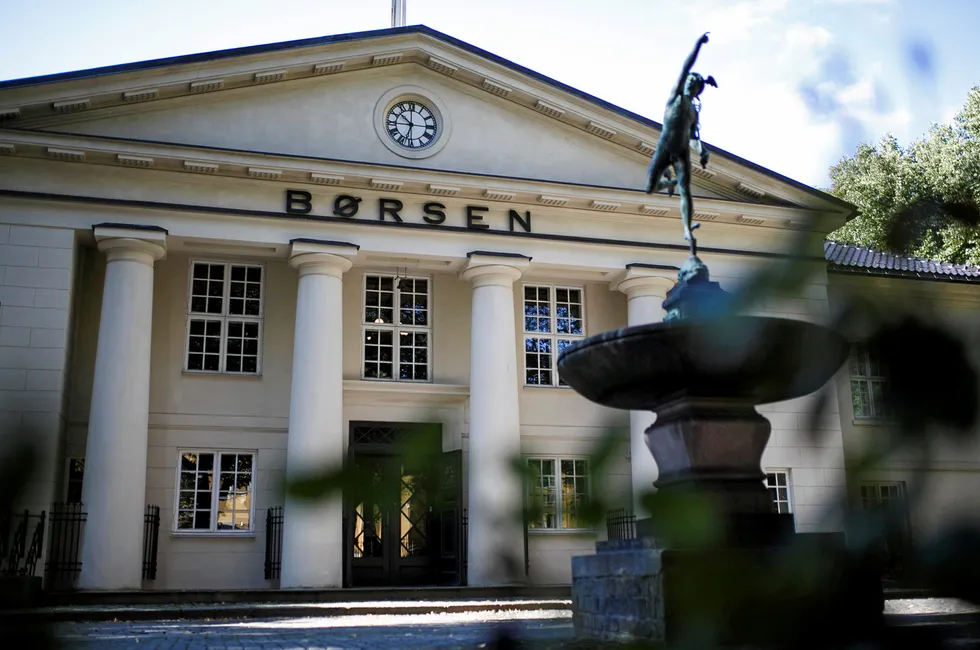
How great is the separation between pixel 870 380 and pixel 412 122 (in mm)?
20653

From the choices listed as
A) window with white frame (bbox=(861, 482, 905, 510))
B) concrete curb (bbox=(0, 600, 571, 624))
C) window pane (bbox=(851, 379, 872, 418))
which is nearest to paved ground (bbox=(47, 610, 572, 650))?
concrete curb (bbox=(0, 600, 571, 624))

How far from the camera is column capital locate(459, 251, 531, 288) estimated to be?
1992cm

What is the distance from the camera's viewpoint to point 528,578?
1234 millimetres

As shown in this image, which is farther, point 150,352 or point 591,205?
point 591,205

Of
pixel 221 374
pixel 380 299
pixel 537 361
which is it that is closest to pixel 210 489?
pixel 221 374

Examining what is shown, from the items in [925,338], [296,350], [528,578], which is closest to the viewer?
[925,338]

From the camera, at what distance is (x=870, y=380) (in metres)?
1.01

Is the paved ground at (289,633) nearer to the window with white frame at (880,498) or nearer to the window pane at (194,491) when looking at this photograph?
the window with white frame at (880,498)

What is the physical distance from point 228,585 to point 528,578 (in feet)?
62.8

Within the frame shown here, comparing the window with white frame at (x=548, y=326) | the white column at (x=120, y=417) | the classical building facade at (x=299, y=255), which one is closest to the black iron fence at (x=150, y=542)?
the classical building facade at (x=299, y=255)

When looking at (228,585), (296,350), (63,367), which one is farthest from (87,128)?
(228,585)

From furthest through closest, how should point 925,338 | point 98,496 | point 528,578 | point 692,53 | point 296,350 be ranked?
point 296,350 < point 98,496 < point 528,578 < point 692,53 < point 925,338

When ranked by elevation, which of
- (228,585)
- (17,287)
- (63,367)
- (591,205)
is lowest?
(228,585)

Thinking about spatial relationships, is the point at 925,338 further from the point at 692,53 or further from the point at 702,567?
the point at 692,53
